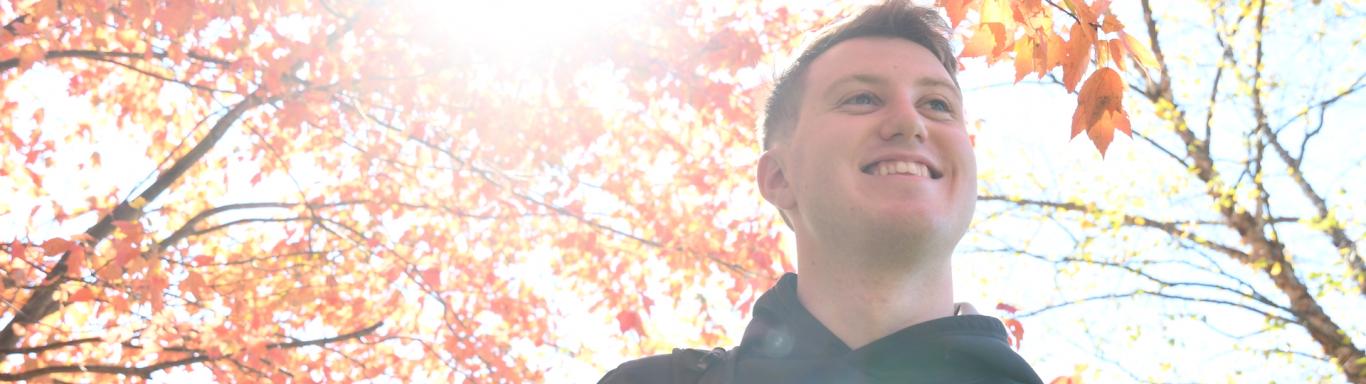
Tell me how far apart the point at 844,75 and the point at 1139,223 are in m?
8.56

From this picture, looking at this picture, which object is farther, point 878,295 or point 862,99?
point 862,99

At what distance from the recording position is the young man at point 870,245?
1842 mm

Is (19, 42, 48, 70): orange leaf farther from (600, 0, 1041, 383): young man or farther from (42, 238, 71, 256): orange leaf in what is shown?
(600, 0, 1041, 383): young man

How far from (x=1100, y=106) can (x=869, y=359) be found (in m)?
0.92

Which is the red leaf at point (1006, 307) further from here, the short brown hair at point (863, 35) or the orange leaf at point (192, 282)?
the orange leaf at point (192, 282)

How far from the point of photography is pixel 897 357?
6.01 feet

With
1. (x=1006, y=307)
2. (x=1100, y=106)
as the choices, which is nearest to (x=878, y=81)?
(x=1100, y=106)

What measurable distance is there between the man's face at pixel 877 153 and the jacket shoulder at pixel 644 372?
419 millimetres

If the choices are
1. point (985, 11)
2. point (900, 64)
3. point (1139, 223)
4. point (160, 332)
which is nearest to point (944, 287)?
point (900, 64)

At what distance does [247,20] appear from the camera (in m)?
5.99

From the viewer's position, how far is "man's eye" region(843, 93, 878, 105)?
7.04 feet

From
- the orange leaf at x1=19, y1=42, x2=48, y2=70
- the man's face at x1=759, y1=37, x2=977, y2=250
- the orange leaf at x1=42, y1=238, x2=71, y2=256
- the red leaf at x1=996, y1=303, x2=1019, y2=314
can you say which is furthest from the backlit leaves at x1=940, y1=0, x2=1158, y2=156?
the orange leaf at x1=19, y1=42, x2=48, y2=70

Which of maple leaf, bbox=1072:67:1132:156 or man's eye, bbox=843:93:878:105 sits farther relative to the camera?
maple leaf, bbox=1072:67:1132:156

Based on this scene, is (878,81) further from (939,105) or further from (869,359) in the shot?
(869,359)
